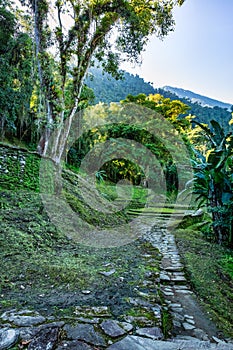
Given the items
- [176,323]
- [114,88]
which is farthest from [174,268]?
[114,88]

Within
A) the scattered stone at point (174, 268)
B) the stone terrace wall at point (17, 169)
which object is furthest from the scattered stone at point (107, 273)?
the stone terrace wall at point (17, 169)

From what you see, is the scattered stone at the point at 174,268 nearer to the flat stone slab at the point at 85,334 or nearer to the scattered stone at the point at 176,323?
the scattered stone at the point at 176,323

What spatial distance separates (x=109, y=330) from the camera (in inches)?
61.6

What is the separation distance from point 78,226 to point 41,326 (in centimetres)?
327

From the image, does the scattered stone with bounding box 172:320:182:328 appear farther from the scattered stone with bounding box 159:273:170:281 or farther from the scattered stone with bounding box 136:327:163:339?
the scattered stone with bounding box 159:273:170:281

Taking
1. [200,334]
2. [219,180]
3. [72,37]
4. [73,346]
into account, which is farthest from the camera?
[72,37]

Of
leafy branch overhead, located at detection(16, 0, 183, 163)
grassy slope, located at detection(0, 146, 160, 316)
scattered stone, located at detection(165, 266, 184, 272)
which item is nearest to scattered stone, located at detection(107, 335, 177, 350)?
grassy slope, located at detection(0, 146, 160, 316)

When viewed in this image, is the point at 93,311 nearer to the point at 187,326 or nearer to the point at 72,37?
the point at 187,326

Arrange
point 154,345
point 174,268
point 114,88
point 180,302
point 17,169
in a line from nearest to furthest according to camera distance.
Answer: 1. point 154,345
2. point 180,302
3. point 174,268
4. point 17,169
5. point 114,88

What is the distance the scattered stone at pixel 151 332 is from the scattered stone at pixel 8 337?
2.54ft

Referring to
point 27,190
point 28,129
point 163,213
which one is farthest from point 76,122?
point 27,190

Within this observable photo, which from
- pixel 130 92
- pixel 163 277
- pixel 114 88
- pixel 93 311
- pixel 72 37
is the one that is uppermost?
pixel 114 88

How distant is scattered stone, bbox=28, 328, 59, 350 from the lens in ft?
4.21

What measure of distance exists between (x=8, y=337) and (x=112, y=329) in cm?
64
